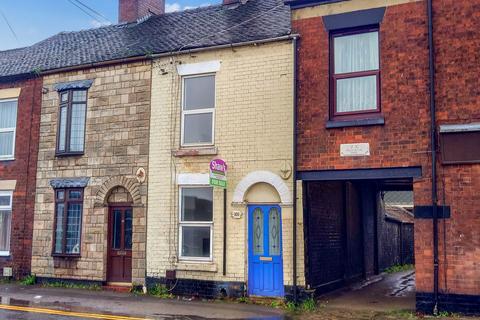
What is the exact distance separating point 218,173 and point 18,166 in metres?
7.91

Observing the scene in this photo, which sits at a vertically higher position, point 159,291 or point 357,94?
point 357,94

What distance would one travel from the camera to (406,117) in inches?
470

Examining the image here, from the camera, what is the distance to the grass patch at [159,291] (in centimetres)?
1423

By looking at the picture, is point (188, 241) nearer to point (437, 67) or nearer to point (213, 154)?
point (213, 154)

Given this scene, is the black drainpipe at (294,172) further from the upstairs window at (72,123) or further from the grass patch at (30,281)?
the grass patch at (30,281)

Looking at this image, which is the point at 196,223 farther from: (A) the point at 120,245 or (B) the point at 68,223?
(B) the point at 68,223

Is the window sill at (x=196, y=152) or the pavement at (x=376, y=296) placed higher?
the window sill at (x=196, y=152)

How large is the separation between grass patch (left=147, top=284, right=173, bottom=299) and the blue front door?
2.36 m

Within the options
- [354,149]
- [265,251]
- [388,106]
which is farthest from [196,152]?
[388,106]

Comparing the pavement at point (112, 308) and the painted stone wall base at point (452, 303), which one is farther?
the pavement at point (112, 308)

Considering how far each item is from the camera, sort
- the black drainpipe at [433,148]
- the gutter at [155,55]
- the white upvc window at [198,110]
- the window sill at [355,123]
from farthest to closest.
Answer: the white upvc window at [198,110] < the gutter at [155,55] < the window sill at [355,123] < the black drainpipe at [433,148]

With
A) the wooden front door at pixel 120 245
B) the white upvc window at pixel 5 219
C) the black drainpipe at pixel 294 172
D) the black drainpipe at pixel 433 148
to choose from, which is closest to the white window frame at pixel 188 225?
the wooden front door at pixel 120 245

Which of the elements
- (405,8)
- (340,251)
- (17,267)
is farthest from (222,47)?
(17,267)

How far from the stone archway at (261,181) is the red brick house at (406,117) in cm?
47
